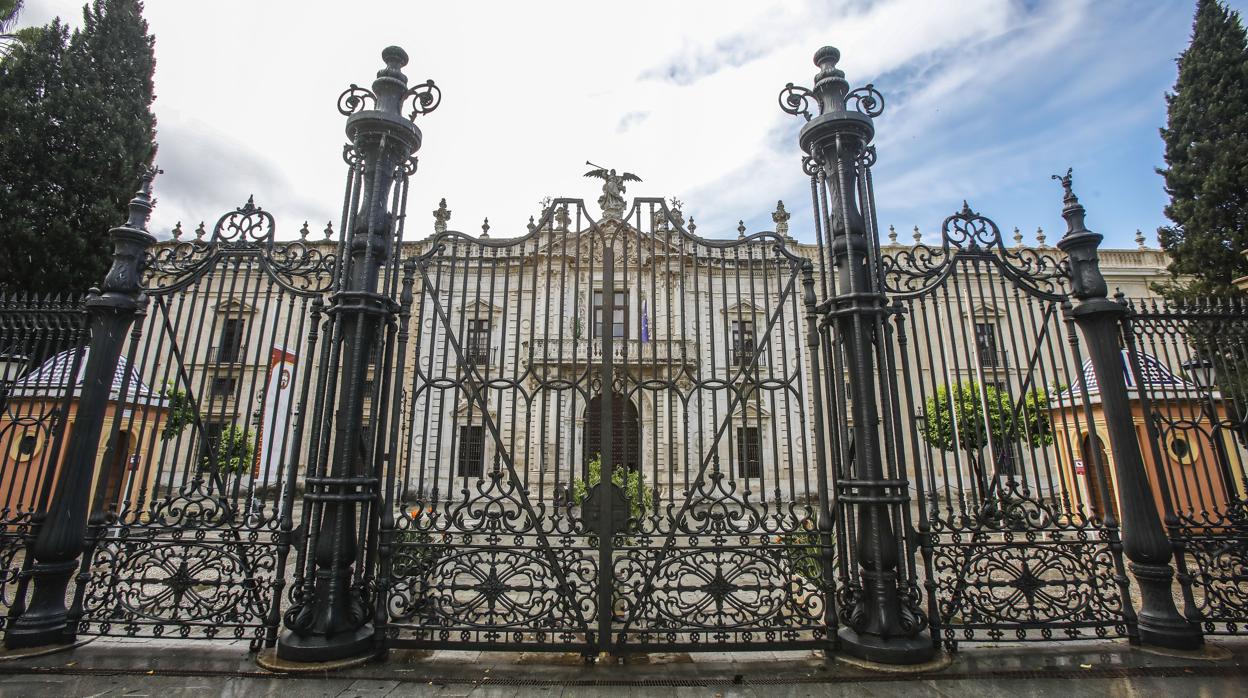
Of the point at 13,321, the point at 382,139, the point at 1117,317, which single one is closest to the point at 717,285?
the point at 1117,317

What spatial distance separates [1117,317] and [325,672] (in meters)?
7.10

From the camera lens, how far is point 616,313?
494 inches

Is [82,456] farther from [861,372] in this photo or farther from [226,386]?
[861,372]

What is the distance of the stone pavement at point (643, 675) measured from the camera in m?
3.53

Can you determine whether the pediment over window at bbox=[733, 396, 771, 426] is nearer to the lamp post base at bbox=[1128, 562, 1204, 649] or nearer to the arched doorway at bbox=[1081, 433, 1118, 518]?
the arched doorway at bbox=[1081, 433, 1118, 518]

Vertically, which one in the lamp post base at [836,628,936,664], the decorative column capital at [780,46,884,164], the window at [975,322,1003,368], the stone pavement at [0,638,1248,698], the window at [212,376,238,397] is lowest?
the stone pavement at [0,638,1248,698]

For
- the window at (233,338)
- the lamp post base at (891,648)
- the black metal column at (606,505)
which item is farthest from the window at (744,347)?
the window at (233,338)

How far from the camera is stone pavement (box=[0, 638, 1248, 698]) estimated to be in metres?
3.53

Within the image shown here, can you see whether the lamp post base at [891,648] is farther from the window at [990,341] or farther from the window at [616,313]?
the window at [616,313]

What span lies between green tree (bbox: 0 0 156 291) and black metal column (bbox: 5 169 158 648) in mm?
11096

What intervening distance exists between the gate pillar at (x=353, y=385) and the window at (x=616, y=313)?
1.96 meters

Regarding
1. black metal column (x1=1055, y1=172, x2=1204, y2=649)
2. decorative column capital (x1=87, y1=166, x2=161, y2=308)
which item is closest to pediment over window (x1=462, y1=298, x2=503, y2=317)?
decorative column capital (x1=87, y1=166, x2=161, y2=308)

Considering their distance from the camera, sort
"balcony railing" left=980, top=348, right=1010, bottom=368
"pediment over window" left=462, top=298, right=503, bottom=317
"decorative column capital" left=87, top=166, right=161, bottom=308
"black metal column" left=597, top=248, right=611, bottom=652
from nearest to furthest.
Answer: "black metal column" left=597, top=248, right=611, bottom=652 < "pediment over window" left=462, top=298, right=503, bottom=317 < "decorative column capital" left=87, top=166, right=161, bottom=308 < "balcony railing" left=980, top=348, right=1010, bottom=368

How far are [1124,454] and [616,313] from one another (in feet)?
30.6
